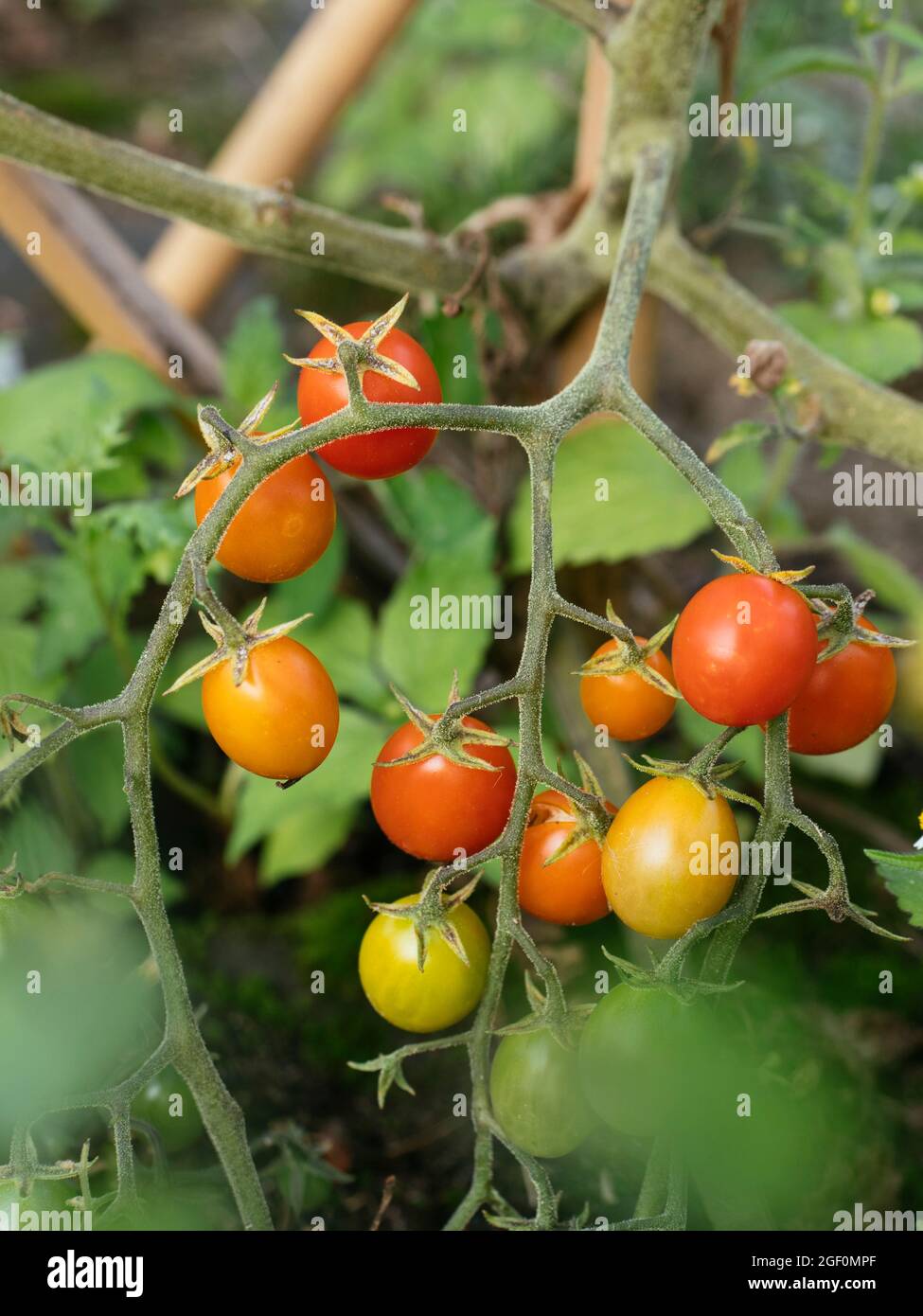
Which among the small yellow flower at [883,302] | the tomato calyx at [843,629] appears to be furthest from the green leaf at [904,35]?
the tomato calyx at [843,629]

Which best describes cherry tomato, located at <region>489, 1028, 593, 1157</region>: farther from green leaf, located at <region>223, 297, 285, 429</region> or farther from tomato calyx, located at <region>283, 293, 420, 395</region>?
green leaf, located at <region>223, 297, 285, 429</region>

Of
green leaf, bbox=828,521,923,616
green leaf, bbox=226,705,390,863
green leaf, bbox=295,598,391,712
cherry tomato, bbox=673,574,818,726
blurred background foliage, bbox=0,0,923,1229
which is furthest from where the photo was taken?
green leaf, bbox=828,521,923,616

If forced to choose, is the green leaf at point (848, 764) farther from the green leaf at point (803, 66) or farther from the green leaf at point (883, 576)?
the green leaf at point (803, 66)

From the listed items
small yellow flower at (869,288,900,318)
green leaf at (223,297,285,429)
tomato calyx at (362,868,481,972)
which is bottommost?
tomato calyx at (362,868,481,972)

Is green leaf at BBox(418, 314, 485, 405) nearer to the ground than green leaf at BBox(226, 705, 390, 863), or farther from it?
farther from it

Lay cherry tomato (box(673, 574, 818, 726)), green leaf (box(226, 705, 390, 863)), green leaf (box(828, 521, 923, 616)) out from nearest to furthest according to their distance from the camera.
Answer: cherry tomato (box(673, 574, 818, 726)) → green leaf (box(226, 705, 390, 863)) → green leaf (box(828, 521, 923, 616))

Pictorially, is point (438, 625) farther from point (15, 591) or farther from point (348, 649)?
point (15, 591)

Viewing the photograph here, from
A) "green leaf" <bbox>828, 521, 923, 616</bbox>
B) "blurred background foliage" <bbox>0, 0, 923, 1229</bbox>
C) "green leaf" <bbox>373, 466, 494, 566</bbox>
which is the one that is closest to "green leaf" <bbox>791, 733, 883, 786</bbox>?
"blurred background foliage" <bbox>0, 0, 923, 1229</bbox>
